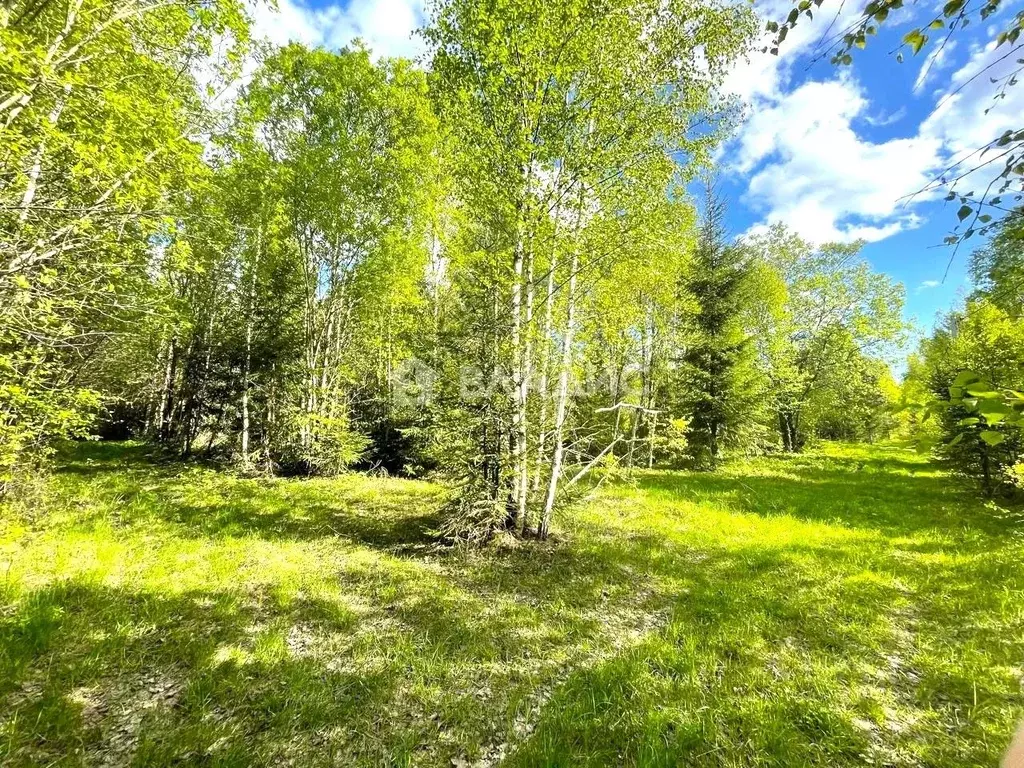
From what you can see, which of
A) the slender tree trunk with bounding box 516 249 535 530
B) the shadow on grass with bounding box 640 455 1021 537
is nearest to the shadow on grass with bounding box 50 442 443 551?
the slender tree trunk with bounding box 516 249 535 530

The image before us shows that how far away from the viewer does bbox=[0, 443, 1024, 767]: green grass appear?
3.69 m

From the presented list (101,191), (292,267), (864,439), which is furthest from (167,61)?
(864,439)

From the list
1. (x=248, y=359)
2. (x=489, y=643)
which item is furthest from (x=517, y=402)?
(x=248, y=359)

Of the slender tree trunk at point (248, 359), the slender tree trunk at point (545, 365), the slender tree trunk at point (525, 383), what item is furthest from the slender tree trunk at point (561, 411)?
the slender tree trunk at point (248, 359)

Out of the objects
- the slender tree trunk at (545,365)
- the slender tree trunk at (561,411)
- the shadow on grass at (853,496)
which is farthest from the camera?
the shadow on grass at (853,496)

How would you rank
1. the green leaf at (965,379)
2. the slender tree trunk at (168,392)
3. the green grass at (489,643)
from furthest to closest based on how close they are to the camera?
the slender tree trunk at (168,392) → the green grass at (489,643) → the green leaf at (965,379)

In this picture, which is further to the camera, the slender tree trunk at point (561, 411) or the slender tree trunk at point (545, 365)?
the slender tree trunk at point (561, 411)

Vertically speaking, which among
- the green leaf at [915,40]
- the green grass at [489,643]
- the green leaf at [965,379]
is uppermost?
the green leaf at [915,40]

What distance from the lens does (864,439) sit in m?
33.8

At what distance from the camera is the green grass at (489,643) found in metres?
3.69

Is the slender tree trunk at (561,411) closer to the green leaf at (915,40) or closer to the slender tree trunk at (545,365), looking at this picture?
the slender tree trunk at (545,365)

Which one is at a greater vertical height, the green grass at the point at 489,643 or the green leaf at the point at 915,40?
the green leaf at the point at 915,40

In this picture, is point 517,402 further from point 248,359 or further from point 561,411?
point 248,359

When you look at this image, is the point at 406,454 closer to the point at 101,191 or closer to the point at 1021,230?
the point at 101,191
